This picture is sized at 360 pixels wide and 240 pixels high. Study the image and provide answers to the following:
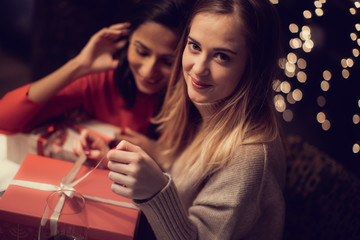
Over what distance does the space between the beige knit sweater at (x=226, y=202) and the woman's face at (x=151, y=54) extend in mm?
433

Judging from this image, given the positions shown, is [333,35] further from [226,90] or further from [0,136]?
[0,136]

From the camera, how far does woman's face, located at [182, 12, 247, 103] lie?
80cm

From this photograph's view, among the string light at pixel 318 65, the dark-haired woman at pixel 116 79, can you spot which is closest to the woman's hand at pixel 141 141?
the dark-haired woman at pixel 116 79

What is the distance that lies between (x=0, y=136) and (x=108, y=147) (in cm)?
35

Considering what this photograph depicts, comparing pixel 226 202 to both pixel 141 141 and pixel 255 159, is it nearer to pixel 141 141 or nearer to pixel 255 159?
pixel 255 159

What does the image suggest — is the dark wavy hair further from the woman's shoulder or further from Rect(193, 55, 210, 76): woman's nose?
the woman's shoulder

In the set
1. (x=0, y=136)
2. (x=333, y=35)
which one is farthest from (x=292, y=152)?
(x=0, y=136)

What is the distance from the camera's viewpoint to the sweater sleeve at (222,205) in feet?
2.71

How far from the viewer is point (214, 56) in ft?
2.74

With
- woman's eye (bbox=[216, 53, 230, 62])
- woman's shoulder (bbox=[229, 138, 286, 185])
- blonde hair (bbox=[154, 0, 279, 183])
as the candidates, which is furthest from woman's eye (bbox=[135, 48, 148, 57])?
woman's shoulder (bbox=[229, 138, 286, 185])

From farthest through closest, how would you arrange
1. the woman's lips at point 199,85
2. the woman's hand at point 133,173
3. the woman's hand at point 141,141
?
1. the woman's hand at point 141,141
2. the woman's lips at point 199,85
3. the woman's hand at point 133,173

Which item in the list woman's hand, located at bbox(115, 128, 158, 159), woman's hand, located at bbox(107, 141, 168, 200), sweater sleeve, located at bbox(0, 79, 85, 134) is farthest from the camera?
woman's hand, located at bbox(115, 128, 158, 159)

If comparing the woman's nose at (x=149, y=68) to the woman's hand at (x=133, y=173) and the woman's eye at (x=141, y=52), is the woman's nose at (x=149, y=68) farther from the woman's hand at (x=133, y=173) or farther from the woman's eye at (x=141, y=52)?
the woman's hand at (x=133, y=173)

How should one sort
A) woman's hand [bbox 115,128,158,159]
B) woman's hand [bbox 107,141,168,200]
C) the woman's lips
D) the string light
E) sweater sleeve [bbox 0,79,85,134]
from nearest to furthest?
woman's hand [bbox 107,141,168,200], the woman's lips, the string light, sweater sleeve [bbox 0,79,85,134], woman's hand [bbox 115,128,158,159]
